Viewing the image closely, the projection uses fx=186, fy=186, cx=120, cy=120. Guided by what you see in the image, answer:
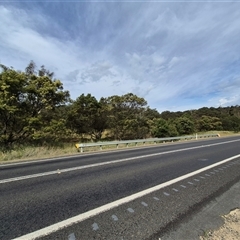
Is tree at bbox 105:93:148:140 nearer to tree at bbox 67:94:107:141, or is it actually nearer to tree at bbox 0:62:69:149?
tree at bbox 67:94:107:141

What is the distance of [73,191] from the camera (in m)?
4.34

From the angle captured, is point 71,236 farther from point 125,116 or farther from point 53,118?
point 125,116

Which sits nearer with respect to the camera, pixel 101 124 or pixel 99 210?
pixel 99 210

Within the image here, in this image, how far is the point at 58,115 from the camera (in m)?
18.2

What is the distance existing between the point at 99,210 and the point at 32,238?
1.16m

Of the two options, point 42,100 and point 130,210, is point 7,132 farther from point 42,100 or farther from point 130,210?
point 130,210

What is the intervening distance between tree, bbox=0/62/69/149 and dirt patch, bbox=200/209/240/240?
13603mm

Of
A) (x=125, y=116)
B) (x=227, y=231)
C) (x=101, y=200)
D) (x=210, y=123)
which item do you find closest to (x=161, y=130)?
(x=125, y=116)

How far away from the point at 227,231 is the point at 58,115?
1739cm

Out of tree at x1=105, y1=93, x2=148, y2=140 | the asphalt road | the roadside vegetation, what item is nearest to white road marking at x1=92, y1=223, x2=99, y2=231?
the asphalt road

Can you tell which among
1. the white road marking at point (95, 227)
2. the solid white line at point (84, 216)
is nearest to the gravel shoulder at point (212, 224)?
the white road marking at point (95, 227)

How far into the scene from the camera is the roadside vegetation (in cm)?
1329

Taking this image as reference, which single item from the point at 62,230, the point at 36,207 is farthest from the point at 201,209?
the point at 36,207

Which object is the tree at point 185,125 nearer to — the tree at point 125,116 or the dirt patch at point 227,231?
the tree at point 125,116
